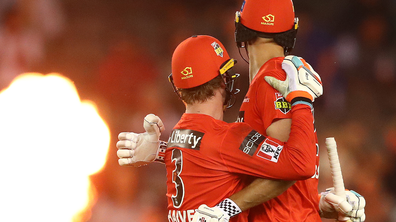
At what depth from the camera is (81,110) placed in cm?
508

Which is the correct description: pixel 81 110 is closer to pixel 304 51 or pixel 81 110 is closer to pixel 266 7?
pixel 304 51

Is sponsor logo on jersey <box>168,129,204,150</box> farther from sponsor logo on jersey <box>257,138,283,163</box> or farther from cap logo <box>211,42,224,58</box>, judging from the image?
cap logo <box>211,42,224,58</box>

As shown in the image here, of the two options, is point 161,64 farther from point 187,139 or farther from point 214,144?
point 214,144

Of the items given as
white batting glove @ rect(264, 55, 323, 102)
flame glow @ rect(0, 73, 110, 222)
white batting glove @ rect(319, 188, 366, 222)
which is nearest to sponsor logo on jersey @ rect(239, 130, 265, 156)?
white batting glove @ rect(264, 55, 323, 102)

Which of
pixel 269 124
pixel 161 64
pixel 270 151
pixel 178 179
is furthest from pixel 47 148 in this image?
pixel 270 151

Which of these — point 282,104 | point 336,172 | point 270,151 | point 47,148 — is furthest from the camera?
point 47,148

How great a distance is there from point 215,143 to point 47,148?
375 cm

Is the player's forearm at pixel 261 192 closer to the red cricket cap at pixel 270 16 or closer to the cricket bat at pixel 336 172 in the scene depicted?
the cricket bat at pixel 336 172

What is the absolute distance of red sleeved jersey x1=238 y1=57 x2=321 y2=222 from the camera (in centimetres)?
188

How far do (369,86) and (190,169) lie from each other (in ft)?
13.3

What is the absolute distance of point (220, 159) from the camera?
1.80m

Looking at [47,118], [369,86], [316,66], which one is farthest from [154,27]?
[369,86]

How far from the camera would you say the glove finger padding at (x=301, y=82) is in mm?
1797

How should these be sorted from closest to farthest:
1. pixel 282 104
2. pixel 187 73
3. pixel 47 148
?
pixel 282 104 < pixel 187 73 < pixel 47 148
